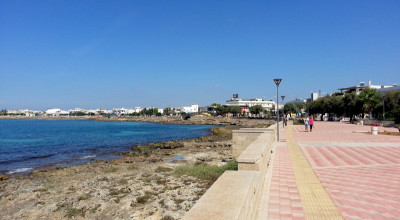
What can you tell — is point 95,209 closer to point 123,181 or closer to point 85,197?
point 85,197

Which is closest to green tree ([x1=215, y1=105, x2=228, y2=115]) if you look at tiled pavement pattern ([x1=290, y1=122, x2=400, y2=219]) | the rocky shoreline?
the rocky shoreline

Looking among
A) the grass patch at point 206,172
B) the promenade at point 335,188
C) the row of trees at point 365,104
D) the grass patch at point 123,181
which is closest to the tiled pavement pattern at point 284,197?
the promenade at point 335,188

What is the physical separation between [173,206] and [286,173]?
3352 mm

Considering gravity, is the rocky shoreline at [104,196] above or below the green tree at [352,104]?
below

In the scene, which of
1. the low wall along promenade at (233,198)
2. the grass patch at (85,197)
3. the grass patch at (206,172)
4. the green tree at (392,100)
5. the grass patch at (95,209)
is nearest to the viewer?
the low wall along promenade at (233,198)

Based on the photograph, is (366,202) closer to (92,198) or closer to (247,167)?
(247,167)

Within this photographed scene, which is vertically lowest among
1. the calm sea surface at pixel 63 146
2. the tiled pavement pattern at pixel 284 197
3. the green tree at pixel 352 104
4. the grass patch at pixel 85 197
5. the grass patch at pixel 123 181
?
the calm sea surface at pixel 63 146

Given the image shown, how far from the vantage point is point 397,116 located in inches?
1400

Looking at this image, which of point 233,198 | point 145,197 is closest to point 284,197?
point 233,198

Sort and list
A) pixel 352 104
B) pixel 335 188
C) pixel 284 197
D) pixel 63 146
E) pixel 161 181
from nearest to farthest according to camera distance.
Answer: pixel 284 197 < pixel 335 188 < pixel 161 181 < pixel 63 146 < pixel 352 104

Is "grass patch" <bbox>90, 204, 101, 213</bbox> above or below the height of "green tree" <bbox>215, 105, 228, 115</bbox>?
below

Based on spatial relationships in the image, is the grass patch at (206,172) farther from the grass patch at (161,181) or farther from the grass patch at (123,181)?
the grass patch at (123,181)

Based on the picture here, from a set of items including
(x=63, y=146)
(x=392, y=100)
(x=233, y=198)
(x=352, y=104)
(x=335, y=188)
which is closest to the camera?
(x=233, y=198)

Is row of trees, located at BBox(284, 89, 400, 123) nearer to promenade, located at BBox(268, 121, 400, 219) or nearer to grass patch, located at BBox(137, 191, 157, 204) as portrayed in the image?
promenade, located at BBox(268, 121, 400, 219)
